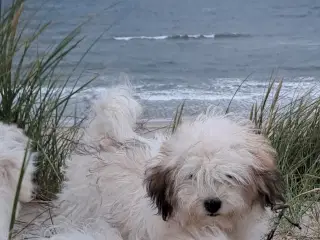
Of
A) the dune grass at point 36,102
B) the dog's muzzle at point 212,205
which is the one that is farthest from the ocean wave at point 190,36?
the dog's muzzle at point 212,205

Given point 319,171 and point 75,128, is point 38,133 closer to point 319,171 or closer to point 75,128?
point 75,128

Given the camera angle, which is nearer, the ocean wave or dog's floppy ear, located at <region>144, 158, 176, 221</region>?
dog's floppy ear, located at <region>144, 158, 176, 221</region>

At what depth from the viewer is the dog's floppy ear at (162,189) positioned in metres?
3.58

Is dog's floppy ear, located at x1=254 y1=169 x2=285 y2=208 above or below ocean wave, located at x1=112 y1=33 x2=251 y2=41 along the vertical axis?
above

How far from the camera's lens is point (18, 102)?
207 inches

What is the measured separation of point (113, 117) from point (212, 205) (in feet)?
4.53

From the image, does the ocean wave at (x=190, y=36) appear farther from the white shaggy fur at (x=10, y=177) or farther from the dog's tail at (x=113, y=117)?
the white shaggy fur at (x=10, y=177)

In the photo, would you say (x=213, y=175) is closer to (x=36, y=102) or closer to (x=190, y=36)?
(x=36, y=102)

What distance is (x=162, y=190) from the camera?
362 centimetres

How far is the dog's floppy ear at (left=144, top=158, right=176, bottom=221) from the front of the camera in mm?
3580

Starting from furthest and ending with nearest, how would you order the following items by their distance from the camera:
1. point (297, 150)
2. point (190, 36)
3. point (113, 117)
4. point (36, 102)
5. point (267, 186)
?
point (190, 36) < point (297, 150) < point (36, 102) < point (113, 117) < point (267, 186)

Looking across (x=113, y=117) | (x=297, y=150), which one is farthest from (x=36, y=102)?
(x=297, y=150)

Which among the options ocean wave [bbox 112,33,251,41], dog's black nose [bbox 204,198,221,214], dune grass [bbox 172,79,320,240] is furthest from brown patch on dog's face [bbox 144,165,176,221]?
ocean wave [bbox 112,33,251,41]

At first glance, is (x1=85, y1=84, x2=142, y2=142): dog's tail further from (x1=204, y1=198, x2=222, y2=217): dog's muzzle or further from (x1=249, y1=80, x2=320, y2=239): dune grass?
(x1=204, y1=198, x2=222, y2=217): dog's muzzle
